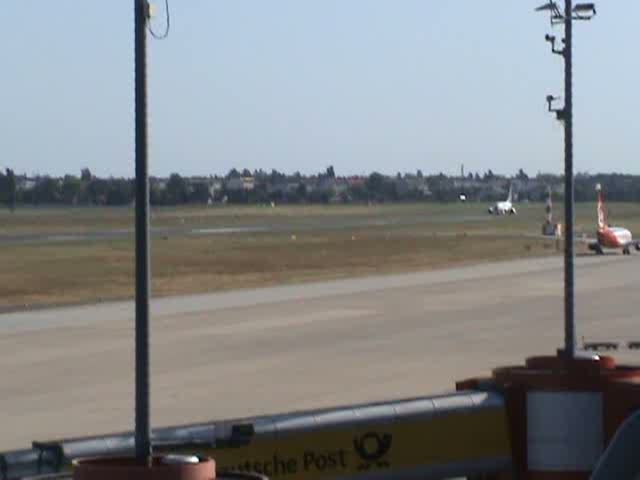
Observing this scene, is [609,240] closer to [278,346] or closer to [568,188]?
[278,346]

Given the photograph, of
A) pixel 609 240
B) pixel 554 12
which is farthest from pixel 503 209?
pixel 554 12

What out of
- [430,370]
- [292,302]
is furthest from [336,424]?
[292,302]

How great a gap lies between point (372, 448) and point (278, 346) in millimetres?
22360

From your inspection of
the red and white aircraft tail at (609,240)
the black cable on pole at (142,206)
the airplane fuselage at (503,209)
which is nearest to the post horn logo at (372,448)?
the black cable on pole at (142,206)

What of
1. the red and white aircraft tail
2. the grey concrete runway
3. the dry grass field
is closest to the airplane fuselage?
the dry grass field

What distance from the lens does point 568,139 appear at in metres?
15.5

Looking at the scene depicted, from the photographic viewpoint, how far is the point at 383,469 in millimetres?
13422

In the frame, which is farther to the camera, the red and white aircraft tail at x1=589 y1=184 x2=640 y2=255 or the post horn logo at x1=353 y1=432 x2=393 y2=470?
the red and white aircraft tail at x1=589 y1=184 x2=640 y2=255

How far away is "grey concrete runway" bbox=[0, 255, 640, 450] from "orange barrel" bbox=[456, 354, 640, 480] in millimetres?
9251

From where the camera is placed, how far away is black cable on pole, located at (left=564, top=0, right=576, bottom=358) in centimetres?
1510

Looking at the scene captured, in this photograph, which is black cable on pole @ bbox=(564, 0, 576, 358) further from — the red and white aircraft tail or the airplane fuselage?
the airplane fuselage

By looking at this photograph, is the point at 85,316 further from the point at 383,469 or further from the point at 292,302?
the point at 383,469

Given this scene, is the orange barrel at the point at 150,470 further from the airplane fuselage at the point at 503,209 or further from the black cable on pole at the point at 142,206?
the airplane fuselage at the point at 503,209

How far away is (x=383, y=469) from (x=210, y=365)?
18477mm
